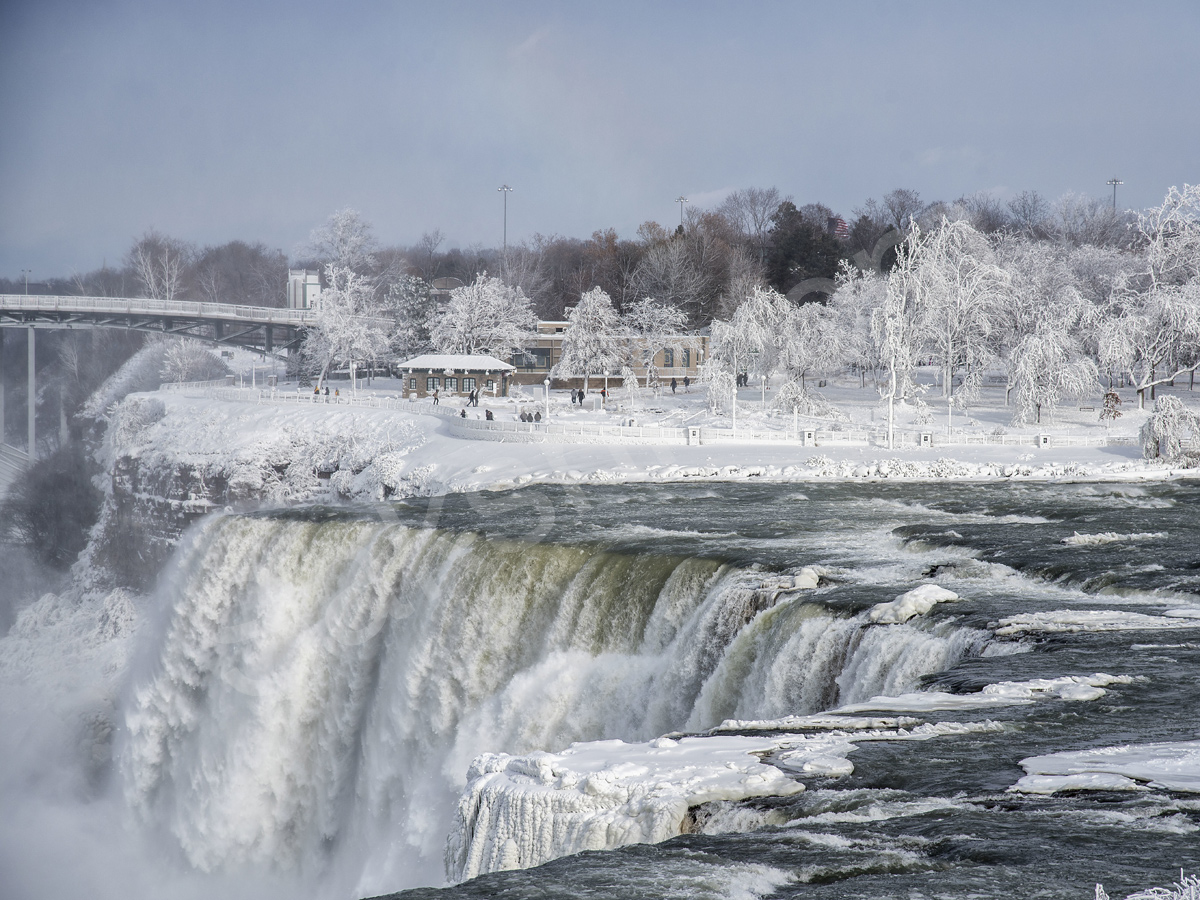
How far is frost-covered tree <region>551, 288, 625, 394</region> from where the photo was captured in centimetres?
6744

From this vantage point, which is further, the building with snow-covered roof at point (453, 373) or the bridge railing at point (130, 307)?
the bridge railing at point (130, 307)

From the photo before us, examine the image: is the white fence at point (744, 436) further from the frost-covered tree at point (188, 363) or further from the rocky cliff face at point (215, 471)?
the frost-covered tree at point (188, 363)

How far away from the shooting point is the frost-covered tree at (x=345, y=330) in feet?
238

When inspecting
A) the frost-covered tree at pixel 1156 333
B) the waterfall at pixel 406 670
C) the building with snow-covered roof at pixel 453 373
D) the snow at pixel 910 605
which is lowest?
the waterfall at pixel 406 670

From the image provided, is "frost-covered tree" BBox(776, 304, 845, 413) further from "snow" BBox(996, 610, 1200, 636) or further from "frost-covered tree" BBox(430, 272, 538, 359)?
"snow" BBox(996, 610, 1200, 636)

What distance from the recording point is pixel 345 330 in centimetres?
7262

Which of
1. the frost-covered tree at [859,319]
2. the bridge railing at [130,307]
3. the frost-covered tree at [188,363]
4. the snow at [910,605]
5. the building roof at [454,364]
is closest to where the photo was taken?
the snow at [910,605]

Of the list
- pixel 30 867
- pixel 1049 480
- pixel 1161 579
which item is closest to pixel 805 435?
pixel 1049 480

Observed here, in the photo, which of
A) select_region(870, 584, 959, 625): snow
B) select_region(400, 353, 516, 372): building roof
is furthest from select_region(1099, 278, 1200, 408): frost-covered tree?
select_region(870, 584, 959, 625): snow

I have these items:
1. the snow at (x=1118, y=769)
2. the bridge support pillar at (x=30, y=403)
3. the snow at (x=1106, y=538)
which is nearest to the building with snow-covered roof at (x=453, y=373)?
the bridge support pillar at (x=30, y=403)

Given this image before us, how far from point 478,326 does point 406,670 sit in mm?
53831

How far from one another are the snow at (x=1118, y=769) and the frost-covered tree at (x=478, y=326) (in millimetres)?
64887

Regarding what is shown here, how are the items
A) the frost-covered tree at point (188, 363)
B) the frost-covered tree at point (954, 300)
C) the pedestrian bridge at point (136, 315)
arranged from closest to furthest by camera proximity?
1. the frost-covered tree at point (954, 300)
2. the pedestrian bridge at point (136, 315)
3. the frost-covered tree at point (188, 363)

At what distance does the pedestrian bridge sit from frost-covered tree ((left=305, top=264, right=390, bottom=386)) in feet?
8.43
